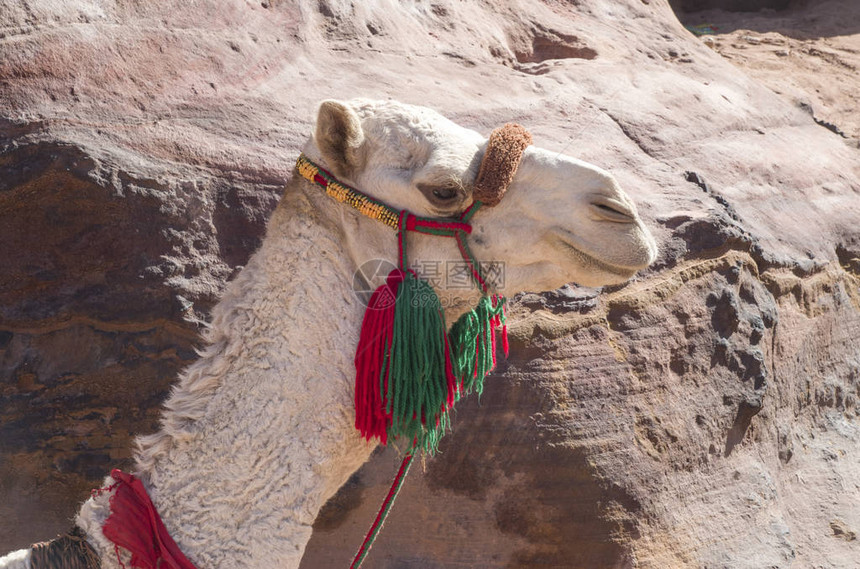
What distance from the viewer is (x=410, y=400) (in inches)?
87.7

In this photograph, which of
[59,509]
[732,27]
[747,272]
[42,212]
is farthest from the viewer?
[732,27]

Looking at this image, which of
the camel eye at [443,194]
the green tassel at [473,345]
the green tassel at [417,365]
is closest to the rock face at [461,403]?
the green tassel at [473,345]

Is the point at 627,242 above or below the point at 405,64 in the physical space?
above

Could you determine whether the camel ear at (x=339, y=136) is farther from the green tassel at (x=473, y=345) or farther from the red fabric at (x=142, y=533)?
the red fabric at (x=142, y=533)

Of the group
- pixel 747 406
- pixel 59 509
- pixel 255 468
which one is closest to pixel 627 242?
pixel 255 468

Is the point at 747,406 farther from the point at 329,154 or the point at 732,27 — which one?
the point at 732,27

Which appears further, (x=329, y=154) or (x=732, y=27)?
(x=732, y=27)

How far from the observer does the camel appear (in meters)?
2.15

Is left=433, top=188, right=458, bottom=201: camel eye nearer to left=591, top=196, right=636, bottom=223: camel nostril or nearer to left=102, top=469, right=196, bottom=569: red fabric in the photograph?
left=591, top=196, right=636, bottom=223: camel nostril

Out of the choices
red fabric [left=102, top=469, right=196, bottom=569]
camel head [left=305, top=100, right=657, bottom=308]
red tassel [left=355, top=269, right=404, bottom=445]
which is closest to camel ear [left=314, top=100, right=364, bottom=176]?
camel head [left=305, top=100, right=657, bottom=308]

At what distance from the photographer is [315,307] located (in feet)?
7.26

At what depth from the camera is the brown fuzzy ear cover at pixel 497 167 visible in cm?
220

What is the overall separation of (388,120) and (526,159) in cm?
39

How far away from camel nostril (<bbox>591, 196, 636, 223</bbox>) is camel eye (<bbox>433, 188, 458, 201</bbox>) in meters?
0.37
